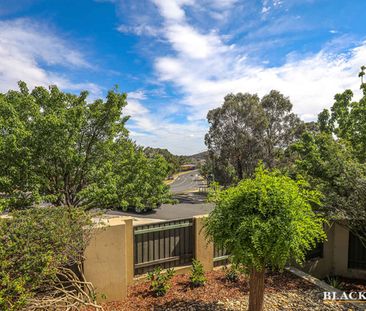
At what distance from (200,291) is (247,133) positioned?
19731 mm

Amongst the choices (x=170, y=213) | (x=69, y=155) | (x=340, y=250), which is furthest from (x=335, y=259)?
(x=170, y=213)

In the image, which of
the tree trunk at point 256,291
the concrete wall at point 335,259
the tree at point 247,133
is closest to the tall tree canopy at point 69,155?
the tree trunk at point 256,291

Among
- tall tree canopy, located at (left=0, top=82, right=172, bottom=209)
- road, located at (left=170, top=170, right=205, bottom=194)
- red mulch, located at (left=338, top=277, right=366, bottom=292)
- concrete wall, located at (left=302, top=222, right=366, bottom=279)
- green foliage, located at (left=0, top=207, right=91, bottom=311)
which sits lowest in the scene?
road, located at (left=170, top=170, right=205, bottom=194)

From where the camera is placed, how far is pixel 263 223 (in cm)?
368

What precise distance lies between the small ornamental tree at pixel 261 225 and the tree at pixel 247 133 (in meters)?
18.3

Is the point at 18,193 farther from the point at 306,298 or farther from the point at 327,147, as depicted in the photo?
the point at 327,147

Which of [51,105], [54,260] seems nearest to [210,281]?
[54,260]

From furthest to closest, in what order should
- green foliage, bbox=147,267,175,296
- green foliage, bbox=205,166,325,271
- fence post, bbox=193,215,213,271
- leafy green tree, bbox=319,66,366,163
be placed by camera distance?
1. leafy green tree, bbox=319,66,366,163
2. fence post, bbox=193,215,213,271
3. green foliage, bbox=147,267,175,296
4. green foliage, bbox=205,166,325,271

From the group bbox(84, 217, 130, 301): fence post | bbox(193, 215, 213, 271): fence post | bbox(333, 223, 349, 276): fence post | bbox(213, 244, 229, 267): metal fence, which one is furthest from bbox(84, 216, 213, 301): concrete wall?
bbox(333, 223, 349, 276): fence post

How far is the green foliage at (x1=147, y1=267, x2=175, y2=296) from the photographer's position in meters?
5.00

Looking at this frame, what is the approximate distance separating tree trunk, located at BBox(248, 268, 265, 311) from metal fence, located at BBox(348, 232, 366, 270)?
477 cm

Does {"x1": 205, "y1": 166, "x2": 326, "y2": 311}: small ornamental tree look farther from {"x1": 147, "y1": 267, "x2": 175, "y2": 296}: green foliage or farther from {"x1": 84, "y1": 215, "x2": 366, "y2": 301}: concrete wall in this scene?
{"x1": 147, "y1": 267, "x2": 175, "y2": 296}: green foliage

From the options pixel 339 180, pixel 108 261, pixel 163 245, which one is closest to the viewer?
pixel 108 261

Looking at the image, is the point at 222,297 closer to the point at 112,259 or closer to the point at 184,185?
the point at 112,259
